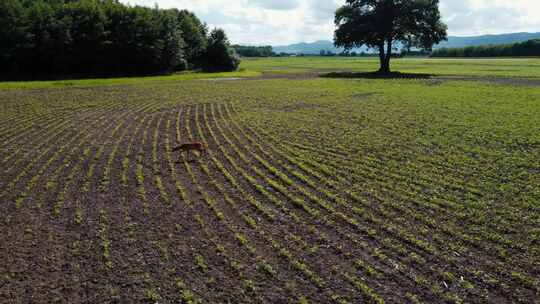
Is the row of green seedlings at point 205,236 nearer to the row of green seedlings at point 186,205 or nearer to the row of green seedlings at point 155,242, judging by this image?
the row of green seedlings at point 186,205

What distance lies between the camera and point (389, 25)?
201 ft

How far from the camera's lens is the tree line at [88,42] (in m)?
55.2

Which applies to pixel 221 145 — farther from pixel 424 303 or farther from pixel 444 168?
pixel 424 303

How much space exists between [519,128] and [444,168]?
8902 millimetres

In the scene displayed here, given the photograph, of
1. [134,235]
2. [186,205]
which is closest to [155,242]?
[134,235]

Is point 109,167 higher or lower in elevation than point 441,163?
higher

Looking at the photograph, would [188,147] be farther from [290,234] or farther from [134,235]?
[290,234]

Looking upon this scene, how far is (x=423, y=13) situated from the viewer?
59219 millimetres

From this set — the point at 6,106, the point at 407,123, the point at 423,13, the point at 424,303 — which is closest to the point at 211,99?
the point at 6,106

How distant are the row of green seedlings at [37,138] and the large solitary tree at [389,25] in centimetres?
5097

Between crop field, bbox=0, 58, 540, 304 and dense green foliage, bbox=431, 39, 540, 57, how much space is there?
13447cm

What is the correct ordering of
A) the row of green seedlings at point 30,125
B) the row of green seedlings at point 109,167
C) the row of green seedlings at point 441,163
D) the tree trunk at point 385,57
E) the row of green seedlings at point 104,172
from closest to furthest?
1. the row of green seedlings at point 104,172
2. the row of green seedlings at point 109,167
3. the row of green seedlings at point 441,163
4. the row of green seedlings at point 30,125
5. the tree trunk at point 385,57

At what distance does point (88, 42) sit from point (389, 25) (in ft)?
157

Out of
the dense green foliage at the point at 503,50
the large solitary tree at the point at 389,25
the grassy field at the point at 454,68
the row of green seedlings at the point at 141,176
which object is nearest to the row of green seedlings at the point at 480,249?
the row of green seedlings at the point at 141,176
